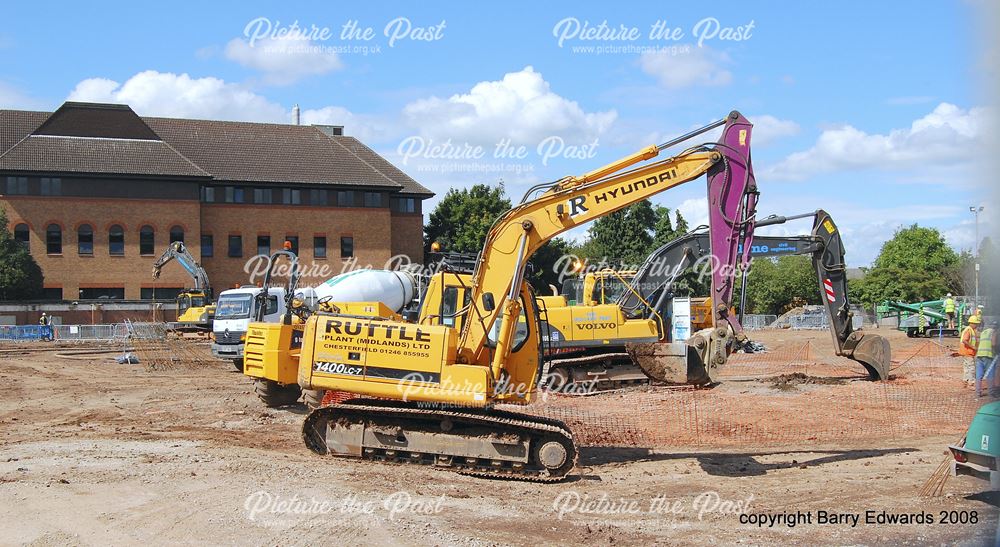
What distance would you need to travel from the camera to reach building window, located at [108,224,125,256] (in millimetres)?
51594

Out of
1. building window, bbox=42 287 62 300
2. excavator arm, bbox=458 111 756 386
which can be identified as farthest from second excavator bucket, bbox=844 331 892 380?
building window, bbox=42 287 62 300

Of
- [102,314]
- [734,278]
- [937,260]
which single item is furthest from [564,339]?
[937,260]

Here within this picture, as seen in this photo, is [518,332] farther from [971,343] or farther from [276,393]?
[971,343]

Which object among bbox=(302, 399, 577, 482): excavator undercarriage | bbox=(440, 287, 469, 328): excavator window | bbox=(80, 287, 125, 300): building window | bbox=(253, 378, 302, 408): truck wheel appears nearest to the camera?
bbox=(302, 399, 577, 482): excavator undercarriage

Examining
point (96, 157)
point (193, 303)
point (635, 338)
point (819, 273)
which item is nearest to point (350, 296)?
point (635, 338)

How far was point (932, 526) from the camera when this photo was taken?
837 centimetres

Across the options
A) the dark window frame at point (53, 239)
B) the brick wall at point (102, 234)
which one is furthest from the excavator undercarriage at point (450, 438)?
the dark window frame at point (53, 239)

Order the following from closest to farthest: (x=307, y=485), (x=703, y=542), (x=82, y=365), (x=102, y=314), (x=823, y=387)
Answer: (x=703, y=542) → (x=307, y=485) → (x=823, y=387) → (x=82, y=365) → (x=102, y=314)

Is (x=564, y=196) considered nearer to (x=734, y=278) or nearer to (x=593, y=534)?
(x=734, y=278)

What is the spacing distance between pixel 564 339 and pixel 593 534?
11.7 m

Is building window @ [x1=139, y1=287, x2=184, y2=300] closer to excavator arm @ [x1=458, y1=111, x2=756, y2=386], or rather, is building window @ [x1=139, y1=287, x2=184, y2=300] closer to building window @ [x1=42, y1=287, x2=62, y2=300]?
building window @ [x1=42, y1=287, x2=62, y2=300]

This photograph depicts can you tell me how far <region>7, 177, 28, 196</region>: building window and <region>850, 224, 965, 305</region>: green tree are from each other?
55.9 meters

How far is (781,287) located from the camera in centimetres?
7569

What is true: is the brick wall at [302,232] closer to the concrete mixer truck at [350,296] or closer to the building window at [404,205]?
the building window at [404,205]
